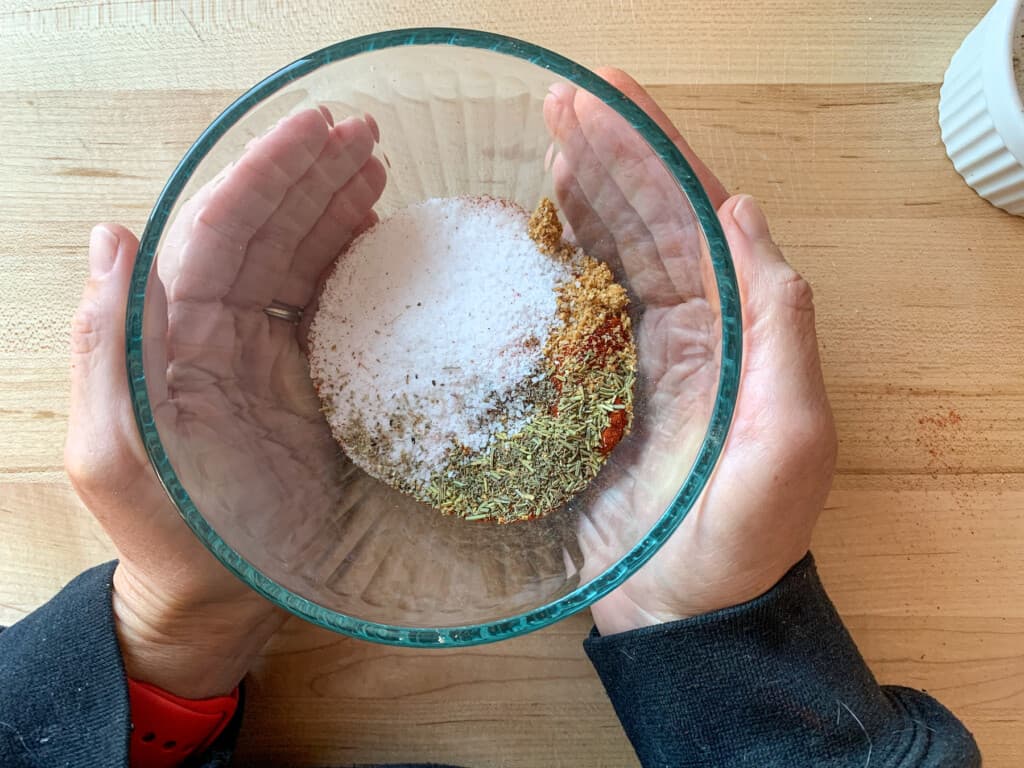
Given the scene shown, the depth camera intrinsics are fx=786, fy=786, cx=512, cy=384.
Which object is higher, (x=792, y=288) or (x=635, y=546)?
(x=792, y=288)

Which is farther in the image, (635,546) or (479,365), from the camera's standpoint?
(479,365)

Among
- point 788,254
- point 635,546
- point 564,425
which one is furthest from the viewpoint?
point 788,254

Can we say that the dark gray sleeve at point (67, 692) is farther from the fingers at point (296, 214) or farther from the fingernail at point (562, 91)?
the fingernail at point (562, 91)

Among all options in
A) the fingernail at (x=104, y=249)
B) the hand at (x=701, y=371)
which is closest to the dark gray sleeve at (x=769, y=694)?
the hand at (x=701, y=371)

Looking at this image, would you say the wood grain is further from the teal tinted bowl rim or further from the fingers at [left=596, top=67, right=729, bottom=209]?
the teal tinted bowl rim

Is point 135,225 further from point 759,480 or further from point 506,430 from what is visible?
point 759,480

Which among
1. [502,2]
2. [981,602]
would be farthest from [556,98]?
[981,602]

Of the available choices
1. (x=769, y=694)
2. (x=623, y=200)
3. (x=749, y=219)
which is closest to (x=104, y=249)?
(x=623, y=200)

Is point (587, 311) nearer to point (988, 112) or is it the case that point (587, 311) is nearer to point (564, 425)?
point (564, 425)
